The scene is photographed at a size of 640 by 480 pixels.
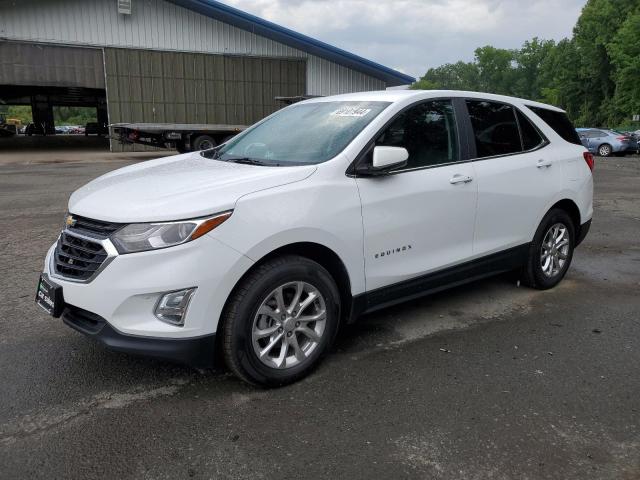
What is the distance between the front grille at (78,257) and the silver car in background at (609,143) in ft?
89.6

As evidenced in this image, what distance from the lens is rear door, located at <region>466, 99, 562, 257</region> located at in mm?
4246

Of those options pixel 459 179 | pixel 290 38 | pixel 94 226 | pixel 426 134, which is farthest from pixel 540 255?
pixel 290 38

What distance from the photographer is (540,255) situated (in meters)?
4.91

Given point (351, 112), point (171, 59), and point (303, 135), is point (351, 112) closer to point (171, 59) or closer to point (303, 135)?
point (303, 135)

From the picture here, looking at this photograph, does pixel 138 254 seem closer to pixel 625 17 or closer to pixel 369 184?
pixel 369 184

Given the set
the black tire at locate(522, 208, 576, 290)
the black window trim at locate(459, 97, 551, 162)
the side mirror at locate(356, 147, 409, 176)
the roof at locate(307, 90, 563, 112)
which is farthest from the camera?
the black tire at locate(522, 208, 576, 290)

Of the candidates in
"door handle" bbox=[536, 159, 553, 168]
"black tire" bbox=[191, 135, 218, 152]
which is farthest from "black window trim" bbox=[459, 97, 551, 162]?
"black tire" bbox=[191, 135, 218, 152]

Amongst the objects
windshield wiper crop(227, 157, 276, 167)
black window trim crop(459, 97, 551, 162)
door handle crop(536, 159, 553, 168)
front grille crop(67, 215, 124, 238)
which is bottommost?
front grille crop(67, 215, 124, 238)

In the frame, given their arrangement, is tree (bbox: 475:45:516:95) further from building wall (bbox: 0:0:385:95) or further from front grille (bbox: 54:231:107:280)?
front grille (bbox: 54:231:107:280)

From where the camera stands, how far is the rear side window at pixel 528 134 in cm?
471

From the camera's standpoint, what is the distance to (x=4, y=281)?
5215 mm

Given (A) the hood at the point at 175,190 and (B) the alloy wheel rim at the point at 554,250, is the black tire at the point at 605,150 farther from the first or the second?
(A) the hood at the point at 175,190

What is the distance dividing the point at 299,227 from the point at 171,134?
16129 mm

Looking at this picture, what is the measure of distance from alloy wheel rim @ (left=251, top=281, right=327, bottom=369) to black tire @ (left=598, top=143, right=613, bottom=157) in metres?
26.8
